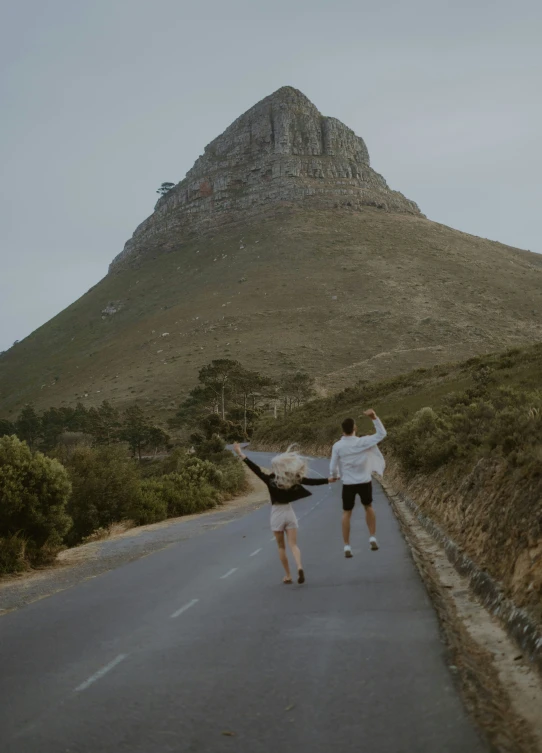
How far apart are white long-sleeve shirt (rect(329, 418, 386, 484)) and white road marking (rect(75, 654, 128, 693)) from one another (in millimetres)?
4578

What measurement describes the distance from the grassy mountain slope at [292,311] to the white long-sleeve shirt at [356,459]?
80717 mm

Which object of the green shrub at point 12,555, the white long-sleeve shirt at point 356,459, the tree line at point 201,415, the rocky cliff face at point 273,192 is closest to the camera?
the white long-sleeve shirt at point 356,459

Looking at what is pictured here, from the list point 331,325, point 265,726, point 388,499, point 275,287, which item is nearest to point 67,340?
point 275,287

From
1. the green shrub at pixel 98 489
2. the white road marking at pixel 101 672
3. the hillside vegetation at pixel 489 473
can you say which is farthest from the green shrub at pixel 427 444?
the white road marking at pixel 101 672

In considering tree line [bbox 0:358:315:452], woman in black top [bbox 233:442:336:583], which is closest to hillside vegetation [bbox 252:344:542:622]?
woman in black top [bbox 233:442:336:583]

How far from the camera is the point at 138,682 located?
677 cm

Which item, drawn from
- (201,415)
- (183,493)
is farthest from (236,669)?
(201,415)

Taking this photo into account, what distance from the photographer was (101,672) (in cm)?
721

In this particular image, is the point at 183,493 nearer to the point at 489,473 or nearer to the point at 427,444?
the point at 427,444

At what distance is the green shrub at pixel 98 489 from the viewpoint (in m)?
25.0

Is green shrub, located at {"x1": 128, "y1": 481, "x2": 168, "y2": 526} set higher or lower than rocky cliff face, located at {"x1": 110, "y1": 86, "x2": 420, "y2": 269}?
lower

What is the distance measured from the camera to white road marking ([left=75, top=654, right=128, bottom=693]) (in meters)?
6.77

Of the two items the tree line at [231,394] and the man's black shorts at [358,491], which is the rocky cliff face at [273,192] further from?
the man's black shorts at [358,491]

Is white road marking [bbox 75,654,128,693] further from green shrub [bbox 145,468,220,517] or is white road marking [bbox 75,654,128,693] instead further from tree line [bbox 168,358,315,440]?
tree line [bbox 168,358,315,440]
